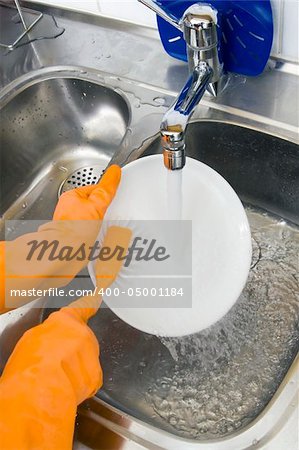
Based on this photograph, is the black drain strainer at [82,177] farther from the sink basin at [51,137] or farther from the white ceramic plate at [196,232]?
the white ceramic plate at [196,232]

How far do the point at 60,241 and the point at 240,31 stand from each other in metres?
0.45

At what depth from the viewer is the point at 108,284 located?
77cm

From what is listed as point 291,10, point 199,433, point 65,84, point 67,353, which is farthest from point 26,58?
point 199,433

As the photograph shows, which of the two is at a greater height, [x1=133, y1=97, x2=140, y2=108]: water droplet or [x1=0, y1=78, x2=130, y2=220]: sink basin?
[x1=133, y1=97, x2=140, y2=108]: water droplet

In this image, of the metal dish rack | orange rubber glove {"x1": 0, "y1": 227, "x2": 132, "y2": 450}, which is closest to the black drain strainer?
the metal dish rack

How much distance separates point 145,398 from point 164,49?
0.64 m

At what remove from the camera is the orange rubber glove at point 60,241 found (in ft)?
2.35

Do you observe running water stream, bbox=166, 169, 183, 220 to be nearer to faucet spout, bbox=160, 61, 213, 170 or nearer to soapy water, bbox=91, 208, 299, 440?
faucet spout, bbox=160, 61, 213, 170

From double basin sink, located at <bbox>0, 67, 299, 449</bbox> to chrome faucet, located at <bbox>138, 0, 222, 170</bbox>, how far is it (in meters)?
0.10

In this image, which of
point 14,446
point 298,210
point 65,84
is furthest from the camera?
point 65,84

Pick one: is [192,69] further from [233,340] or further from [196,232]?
[233,340]

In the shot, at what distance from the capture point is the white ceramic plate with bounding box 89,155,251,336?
0.79 m

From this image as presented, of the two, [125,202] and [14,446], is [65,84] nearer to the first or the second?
[125,202]

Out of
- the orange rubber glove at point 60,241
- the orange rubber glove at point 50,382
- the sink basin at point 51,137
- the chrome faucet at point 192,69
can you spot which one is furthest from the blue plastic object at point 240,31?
the orange rubber glove at point 50,382
